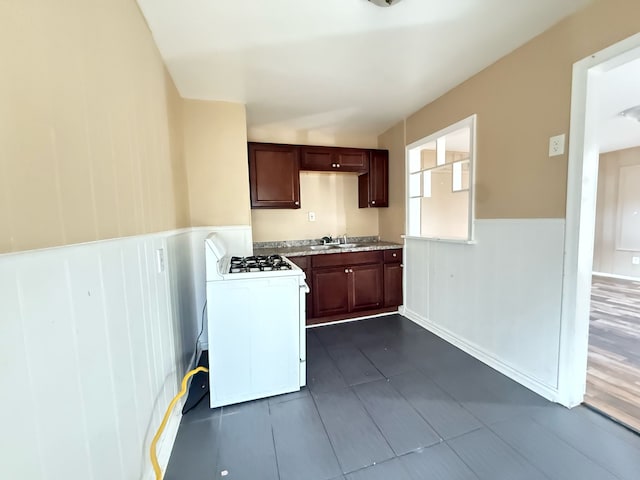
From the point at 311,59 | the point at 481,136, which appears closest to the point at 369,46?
the point at 311,59

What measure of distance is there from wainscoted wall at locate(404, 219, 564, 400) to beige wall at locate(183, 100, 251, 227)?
2.07m

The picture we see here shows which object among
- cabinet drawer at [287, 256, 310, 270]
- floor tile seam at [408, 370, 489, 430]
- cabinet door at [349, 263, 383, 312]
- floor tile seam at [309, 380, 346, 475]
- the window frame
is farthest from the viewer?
cabinet door at [349, 263, 383, 312]

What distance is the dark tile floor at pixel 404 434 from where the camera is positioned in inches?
49.4

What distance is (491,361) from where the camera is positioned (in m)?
2.08

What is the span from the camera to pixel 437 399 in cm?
173

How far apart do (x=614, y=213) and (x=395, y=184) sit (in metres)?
4.58

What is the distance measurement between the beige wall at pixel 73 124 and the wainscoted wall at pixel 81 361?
0.08 metres

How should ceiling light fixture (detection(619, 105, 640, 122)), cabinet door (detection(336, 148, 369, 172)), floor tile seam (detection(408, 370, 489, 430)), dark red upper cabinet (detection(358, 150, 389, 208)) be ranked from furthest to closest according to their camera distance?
dark red upper cabinet (detection(358, 150, 389, 208)), cabinet door (detection(336, 148, 369, 172)), ceiling light fixture (detection(619, 105, 640, 122)), floor tile seam (detection(408, 370, 489, 430))

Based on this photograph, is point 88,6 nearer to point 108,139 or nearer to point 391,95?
point 108,139

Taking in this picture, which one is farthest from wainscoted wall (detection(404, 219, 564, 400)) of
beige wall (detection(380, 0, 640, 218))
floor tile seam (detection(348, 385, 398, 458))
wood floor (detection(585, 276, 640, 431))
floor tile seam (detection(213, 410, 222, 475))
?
floor tile seam (detection(213, 410, 222, 475))

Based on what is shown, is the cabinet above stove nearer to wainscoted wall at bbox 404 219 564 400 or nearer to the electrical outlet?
wainscoted wall at bbox 404 219 564 400

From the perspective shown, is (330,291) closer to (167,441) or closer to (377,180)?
(377,180)

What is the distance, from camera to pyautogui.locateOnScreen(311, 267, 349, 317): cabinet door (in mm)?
2904

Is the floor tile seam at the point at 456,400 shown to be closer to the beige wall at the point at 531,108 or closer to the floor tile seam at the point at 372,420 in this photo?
the floor tile seam at the point at 372,420
